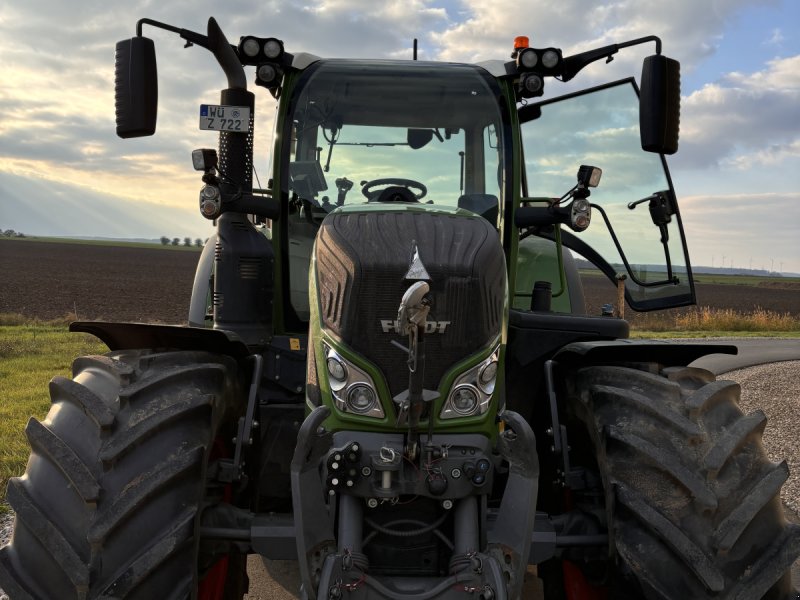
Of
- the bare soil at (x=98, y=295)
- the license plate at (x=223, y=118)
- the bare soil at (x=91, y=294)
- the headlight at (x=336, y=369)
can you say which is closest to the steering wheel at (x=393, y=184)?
the license plate at (x=223, y=118)

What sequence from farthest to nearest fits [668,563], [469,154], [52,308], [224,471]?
1. [52,308]
2. [469,154]
3. [224,471]
4. [668,563]

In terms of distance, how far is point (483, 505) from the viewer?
9.20 feet

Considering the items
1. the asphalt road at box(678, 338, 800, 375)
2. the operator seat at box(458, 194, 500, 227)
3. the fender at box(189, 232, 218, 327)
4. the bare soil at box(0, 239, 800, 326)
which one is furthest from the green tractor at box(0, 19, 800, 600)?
the bare soil at box(0, 239, 800, 326)

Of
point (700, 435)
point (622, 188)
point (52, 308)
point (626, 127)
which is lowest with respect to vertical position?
point (52, 308)

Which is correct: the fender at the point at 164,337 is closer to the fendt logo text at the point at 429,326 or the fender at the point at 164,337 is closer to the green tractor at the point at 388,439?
the green tractor at the point at 388,439

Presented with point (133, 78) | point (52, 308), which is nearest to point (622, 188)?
point (133, 78)

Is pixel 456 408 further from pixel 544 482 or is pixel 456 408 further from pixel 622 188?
pixel 622 188

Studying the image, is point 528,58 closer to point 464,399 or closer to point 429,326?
point 429,326

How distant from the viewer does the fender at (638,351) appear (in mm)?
3354

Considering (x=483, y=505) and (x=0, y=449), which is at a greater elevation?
(x=483, y=505)

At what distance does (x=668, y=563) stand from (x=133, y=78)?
9.33ft

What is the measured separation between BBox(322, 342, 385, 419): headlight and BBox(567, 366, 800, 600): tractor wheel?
3.15 feet

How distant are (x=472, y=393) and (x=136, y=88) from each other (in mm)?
1889

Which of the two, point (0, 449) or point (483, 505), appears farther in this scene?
point (0, 449)
